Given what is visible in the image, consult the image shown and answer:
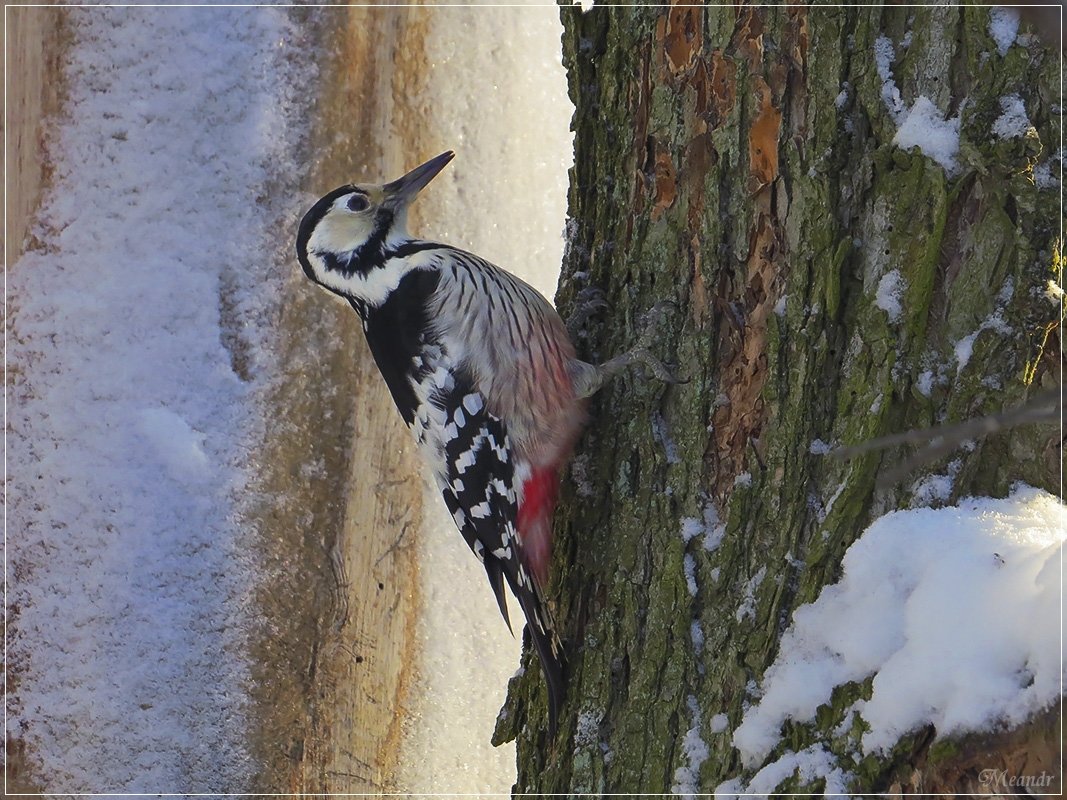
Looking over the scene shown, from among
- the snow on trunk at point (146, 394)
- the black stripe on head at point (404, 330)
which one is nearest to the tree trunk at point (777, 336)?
the black stripe on head at point (404, 330)

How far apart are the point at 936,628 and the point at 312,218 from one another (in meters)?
1.81

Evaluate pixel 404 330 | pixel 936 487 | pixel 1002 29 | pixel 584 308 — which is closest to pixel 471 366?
pixel 404 330

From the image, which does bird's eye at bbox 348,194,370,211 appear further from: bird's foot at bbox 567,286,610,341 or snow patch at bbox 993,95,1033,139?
snow patch at bbox 993,95,1033,139

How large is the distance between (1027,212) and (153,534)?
2.61m

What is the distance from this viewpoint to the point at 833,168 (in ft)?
5.03

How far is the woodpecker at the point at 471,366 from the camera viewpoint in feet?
6.80

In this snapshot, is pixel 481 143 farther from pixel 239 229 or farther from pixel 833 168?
pixel 833 168

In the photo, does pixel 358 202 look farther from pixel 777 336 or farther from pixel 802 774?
pixel 802 774

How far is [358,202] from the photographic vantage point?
2.49 m

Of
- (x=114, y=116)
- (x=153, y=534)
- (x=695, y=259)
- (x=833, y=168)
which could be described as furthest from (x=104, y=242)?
(x=833, y=168)

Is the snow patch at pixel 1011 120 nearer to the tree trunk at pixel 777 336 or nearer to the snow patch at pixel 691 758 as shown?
the tree trunk at pixel 777 336

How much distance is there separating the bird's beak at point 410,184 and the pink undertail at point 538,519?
843mm

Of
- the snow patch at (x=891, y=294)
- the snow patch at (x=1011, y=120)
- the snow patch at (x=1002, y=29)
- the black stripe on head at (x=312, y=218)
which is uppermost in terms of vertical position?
the black stripe on head at (x=312, y=218)
